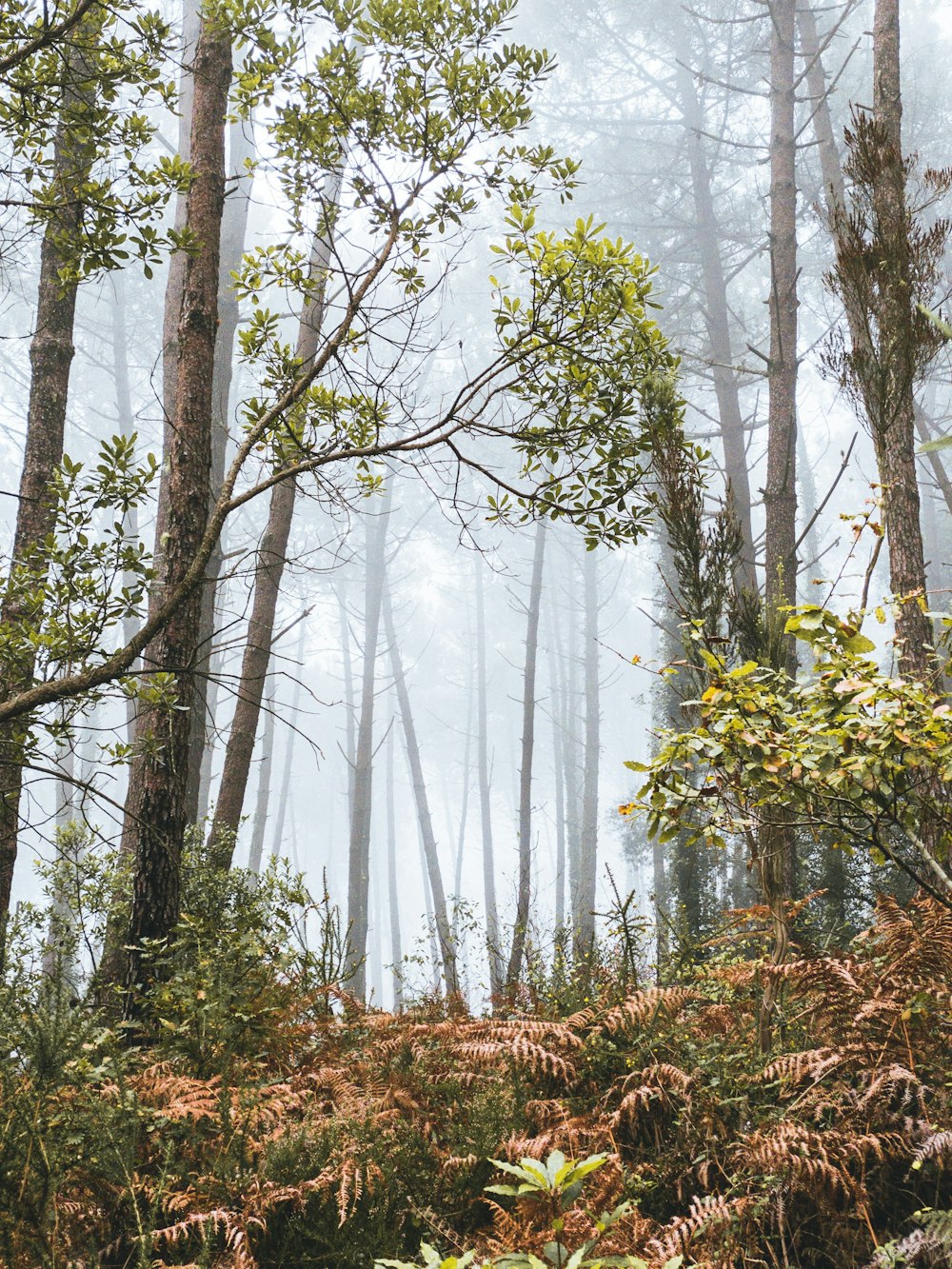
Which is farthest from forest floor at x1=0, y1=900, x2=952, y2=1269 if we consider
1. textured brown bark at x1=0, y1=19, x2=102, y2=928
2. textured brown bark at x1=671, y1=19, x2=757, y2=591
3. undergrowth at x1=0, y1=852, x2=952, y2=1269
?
textured brown bark at x1=671, y1=19, x2=757, y2=591

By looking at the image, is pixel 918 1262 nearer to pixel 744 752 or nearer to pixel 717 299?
pixel 744 752

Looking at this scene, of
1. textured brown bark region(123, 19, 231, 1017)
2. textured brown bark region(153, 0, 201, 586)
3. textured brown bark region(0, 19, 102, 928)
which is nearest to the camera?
textured brown bark region(0, 19, 102, 928)

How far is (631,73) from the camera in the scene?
18844 millimetres

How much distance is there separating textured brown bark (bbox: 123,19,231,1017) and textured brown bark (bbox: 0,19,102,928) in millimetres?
564

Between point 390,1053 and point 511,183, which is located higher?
point 511,183

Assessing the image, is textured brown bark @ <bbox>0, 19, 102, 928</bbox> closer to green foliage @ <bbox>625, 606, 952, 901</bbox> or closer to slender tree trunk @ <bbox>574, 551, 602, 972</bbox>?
green foliage @ <bbox>625, 606, 952, 901</bbox>

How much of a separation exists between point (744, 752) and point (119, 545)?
2.58 meters

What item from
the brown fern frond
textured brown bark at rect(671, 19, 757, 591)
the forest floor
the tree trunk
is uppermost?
textured brown bark at rect(671, 19, 757, 591)

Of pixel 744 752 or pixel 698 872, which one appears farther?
pixel 698 872

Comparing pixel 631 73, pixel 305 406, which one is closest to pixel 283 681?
pixel 631 73

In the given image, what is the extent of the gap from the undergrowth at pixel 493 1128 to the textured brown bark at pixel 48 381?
1203 millimetres

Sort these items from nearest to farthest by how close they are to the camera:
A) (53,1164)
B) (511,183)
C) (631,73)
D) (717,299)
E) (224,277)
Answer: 1. (53,1164)
2. (511,183)
3. (224,277)
4. (717,299)
5. (631,73)

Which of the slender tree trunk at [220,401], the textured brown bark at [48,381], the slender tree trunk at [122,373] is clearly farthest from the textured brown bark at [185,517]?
the slender tree trunk at [122,373]

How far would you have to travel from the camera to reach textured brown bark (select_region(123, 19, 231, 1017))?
434 cm
